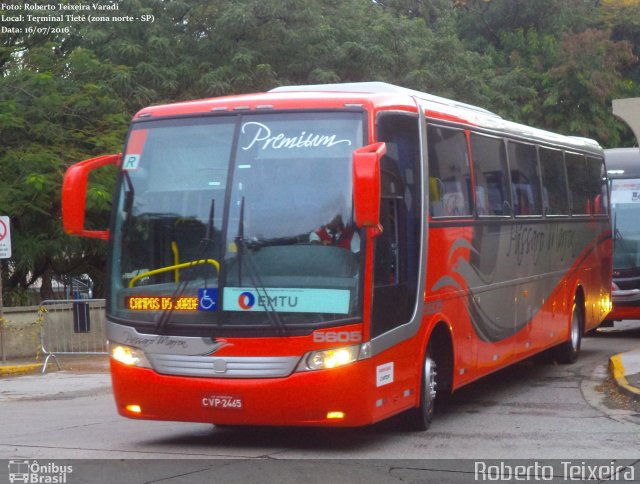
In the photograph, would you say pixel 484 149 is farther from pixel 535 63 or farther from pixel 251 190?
pixel 535 63

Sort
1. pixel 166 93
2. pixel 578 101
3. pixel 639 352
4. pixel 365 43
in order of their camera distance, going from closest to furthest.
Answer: pixel 639 352
pixel 166 93
pixel 365 43
pixel 578 101

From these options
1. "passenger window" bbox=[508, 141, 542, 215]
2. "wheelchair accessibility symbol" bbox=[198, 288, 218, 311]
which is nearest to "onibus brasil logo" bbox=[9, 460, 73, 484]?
"wheelchair accessibility symbol" bbox=[198, 288, 218, 311]

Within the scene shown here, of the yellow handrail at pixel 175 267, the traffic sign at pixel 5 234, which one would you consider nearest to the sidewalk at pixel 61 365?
the traffic sign at pixel 5 234

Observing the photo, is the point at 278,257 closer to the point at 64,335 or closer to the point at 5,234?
the point at 5,234

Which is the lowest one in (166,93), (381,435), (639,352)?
(639,352)

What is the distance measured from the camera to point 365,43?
2767cm

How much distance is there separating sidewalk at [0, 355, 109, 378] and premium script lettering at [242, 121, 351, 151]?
36.6ft

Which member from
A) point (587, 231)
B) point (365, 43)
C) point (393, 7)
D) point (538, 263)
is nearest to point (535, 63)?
point (393, 7)

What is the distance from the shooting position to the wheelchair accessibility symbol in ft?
30.9

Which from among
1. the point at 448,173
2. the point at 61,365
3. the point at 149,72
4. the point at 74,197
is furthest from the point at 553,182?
the point at 149,72

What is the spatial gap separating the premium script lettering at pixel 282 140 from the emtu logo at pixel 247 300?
1.33m

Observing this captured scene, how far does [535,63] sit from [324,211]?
3068 centimetres

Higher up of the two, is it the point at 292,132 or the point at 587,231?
the point at 292,132

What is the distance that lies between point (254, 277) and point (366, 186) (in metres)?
1.35
